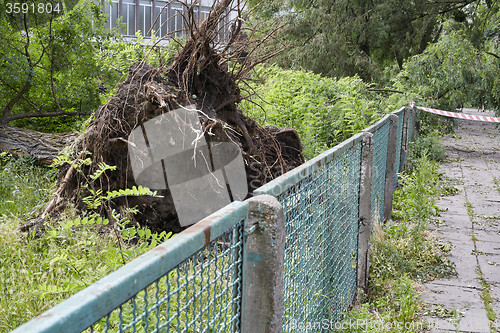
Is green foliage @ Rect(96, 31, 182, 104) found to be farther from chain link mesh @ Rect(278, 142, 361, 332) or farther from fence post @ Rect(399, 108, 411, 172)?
chain link mesh @ Rect(278, 142, 361, 332)

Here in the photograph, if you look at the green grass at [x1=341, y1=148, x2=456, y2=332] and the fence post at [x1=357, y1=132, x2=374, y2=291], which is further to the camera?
the fence post at [x1=357, y1=132, x2=374, y2=291]

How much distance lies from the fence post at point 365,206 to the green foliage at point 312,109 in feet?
13.5

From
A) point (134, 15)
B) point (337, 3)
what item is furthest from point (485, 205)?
point (134, 15)

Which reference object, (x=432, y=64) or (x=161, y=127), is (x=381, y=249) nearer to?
(x=161, y=127)

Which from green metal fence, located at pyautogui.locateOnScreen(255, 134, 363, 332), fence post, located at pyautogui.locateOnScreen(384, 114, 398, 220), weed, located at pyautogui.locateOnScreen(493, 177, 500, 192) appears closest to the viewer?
green metal fence, located at pyautogui.locateOnScreen(255, 134, 363, 332)

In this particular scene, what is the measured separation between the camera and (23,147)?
8.99 metres

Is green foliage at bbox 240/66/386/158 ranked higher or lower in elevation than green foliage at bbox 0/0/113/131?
lower

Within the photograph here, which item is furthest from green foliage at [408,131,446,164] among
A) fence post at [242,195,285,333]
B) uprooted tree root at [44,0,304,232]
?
fence post at [242,195,285,333]

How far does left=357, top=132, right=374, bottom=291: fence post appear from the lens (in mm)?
4355

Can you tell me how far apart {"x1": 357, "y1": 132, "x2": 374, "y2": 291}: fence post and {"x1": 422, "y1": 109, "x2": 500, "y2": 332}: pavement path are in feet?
2.22

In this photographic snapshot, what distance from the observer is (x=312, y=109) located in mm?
10508

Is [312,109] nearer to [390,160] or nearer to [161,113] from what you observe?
[390,160]

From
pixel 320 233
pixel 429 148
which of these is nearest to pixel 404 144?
pixel 429 148

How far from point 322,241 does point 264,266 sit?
1.32m
